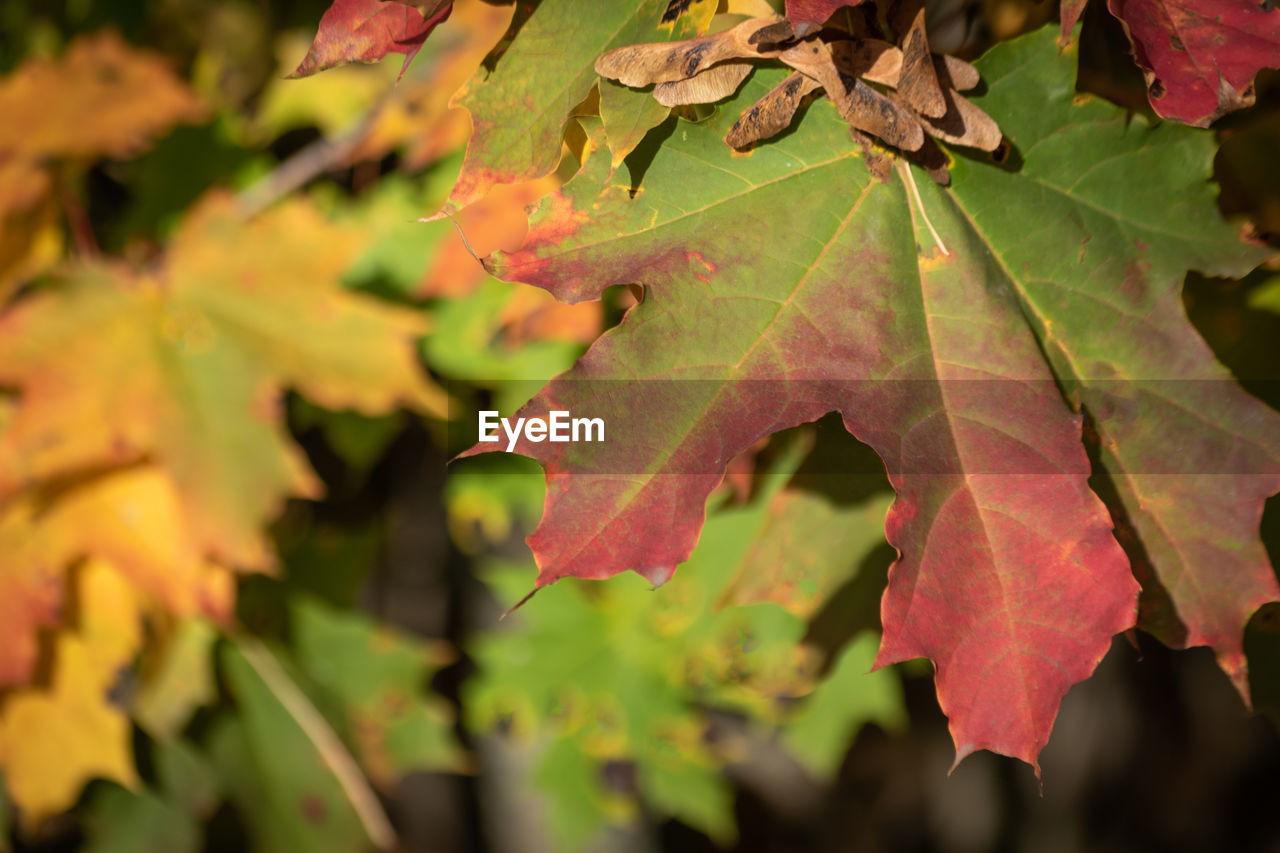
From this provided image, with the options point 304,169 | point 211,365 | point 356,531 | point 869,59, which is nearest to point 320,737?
point 356,531

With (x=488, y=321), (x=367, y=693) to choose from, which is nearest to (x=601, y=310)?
(x=488, y=321)

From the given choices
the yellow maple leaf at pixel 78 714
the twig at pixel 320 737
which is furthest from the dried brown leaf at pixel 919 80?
the twig at pixel 320 737

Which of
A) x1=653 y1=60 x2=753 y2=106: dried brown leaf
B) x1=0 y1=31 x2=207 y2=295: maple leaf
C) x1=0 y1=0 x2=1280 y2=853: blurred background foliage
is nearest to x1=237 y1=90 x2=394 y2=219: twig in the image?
x1=0 y1=0 x2=1280 y2=853: blurred background foliage

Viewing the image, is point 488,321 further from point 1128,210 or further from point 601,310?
point 1128,210

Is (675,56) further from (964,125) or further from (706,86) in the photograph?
(964,125)

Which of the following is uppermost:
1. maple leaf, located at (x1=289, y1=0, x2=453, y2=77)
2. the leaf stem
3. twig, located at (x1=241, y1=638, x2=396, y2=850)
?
Answer: maple leaf, located at (x1=289, y1=0, x2=453, y2=77)

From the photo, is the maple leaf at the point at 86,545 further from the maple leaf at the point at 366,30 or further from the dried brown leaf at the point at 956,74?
the dried brown leaf at the point at 956,74

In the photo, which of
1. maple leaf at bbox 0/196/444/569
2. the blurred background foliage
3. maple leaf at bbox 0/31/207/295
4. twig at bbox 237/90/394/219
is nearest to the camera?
the blurred background foliage

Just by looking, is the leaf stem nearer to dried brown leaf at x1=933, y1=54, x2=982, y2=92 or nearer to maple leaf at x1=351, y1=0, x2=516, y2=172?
dried brown leaf at x1=933, y1=54, x2=982, y2=92

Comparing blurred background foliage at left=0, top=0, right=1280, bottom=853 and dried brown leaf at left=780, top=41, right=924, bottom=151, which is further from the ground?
dried brown leaf at left=780, top=41, right=924, bottom=151
